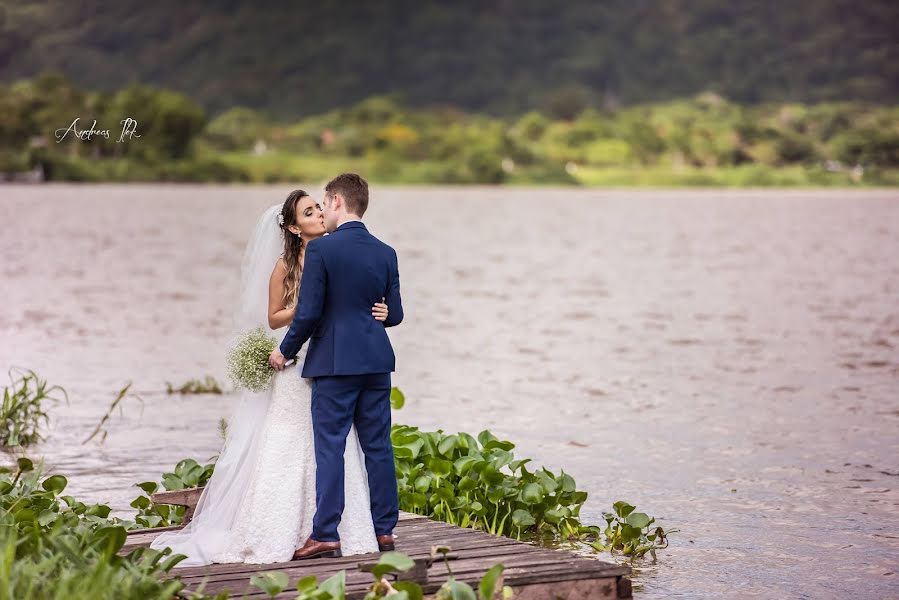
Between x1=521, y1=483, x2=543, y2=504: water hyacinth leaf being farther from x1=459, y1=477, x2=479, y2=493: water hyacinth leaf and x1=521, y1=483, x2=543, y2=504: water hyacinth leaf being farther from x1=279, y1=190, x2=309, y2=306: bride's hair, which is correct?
x1=279, y1=190, x2=309, y2=306: bride's hair

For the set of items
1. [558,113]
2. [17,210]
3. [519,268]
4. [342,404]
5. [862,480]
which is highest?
[558,113]

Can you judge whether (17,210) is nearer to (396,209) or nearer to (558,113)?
(396,209)

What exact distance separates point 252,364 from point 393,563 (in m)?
1.68

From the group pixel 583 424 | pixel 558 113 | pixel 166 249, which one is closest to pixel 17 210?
pixel 166 249

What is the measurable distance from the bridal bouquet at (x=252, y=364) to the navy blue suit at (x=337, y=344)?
0.25 m

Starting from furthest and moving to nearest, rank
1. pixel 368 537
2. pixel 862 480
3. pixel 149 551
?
pixel 862 480, pixel 368 537, pixel 149 551

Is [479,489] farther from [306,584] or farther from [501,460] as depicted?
[306,584]

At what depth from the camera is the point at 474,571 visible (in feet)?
23.8

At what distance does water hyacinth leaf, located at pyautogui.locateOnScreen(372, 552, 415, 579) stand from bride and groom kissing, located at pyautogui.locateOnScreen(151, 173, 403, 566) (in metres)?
0.79

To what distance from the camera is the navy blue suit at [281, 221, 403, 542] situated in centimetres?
736

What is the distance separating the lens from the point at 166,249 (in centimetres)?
5831

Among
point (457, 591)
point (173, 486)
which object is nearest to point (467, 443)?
point (173, 486)

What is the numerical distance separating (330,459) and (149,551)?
108cm

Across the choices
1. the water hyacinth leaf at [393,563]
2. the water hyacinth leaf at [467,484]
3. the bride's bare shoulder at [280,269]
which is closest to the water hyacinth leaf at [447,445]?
the water hyacinth leaf at [467,484]
